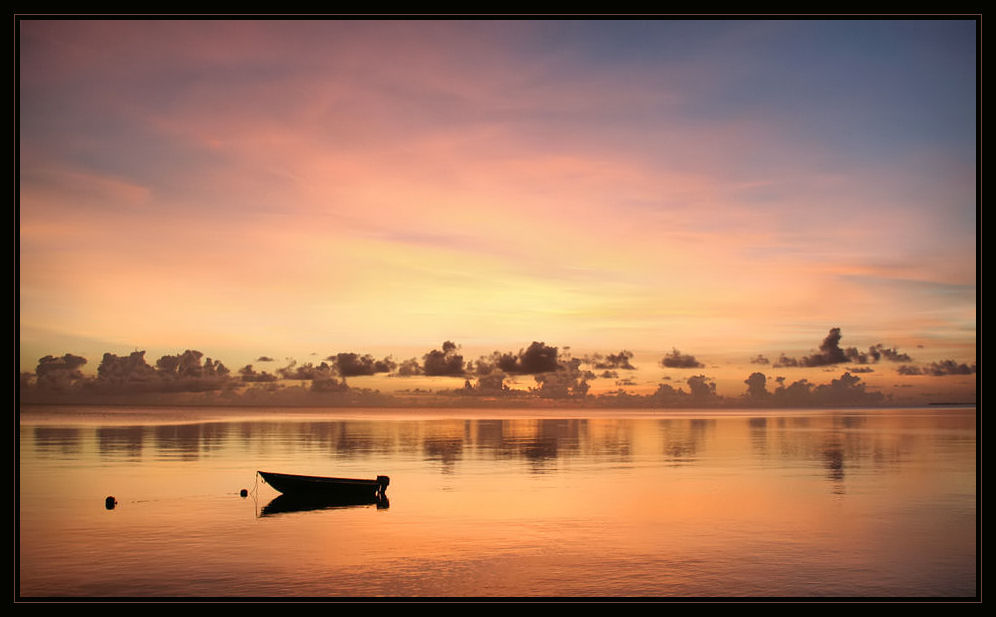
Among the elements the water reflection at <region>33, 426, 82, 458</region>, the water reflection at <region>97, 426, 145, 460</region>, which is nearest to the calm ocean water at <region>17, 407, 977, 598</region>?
the water reflection at <region>97, 426, 145, 460</region>

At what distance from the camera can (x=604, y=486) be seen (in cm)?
4944

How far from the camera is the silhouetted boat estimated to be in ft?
145

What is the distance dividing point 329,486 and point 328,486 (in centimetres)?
6

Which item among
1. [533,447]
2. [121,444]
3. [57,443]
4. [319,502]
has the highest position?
[319,502]

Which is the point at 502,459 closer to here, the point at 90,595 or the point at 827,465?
the point at 827,465

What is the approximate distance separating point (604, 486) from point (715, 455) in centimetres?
2585

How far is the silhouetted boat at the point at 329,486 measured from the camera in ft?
145

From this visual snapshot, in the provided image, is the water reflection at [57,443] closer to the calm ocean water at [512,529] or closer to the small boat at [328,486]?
the calm ocean water at [512,529]

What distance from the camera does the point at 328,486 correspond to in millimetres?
44750

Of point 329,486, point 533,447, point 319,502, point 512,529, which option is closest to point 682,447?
point 533,447

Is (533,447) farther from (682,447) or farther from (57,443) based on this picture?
(57,443)

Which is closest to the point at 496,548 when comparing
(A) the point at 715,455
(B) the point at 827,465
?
(B) the point at 827,465

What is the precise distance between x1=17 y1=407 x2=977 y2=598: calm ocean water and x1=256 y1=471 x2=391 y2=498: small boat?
1248 millimetres
